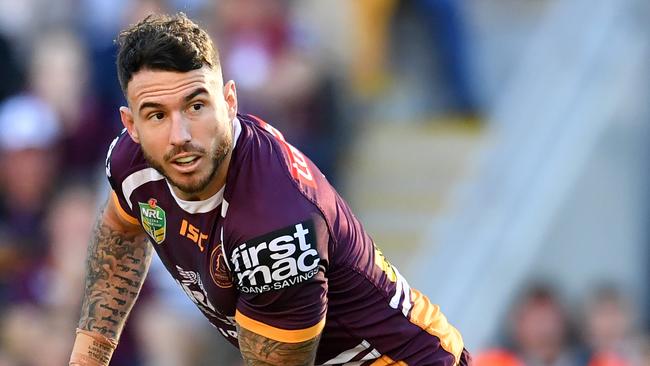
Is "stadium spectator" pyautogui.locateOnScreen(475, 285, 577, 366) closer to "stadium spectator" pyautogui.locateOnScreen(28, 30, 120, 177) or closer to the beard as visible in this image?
"stadium spectator" pyautogui.locateOnScreen(28, 30, 120, 177)

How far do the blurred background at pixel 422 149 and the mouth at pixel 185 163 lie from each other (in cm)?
366

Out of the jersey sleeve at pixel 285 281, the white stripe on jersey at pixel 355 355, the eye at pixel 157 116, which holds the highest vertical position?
the eye at pixel 157 116

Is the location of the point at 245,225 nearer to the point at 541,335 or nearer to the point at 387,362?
the point at 387,362

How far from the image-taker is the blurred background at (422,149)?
8719 mm

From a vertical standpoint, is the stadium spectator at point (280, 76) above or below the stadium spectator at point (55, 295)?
above

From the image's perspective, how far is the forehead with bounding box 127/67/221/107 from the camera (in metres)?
4.29

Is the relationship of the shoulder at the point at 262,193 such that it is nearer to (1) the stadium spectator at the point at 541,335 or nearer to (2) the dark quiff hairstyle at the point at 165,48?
(2) the dark quiff hairstyle at the point at 165,48

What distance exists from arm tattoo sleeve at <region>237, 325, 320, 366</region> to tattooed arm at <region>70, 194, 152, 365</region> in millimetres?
810

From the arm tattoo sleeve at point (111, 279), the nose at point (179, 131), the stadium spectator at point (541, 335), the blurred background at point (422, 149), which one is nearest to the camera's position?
the nose at point (179, 131)

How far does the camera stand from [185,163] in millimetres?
4359

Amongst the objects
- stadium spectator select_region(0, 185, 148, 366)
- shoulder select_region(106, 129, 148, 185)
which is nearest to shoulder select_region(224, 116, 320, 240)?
shoulder select_region(106, 129, 148, 185)

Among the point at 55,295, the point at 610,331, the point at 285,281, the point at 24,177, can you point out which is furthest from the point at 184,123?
the point at 610,331

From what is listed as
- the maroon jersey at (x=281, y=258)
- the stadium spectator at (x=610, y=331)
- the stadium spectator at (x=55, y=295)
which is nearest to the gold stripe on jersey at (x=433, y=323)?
the maroon jersey at (x=281, y=258)

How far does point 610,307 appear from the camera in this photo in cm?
980
